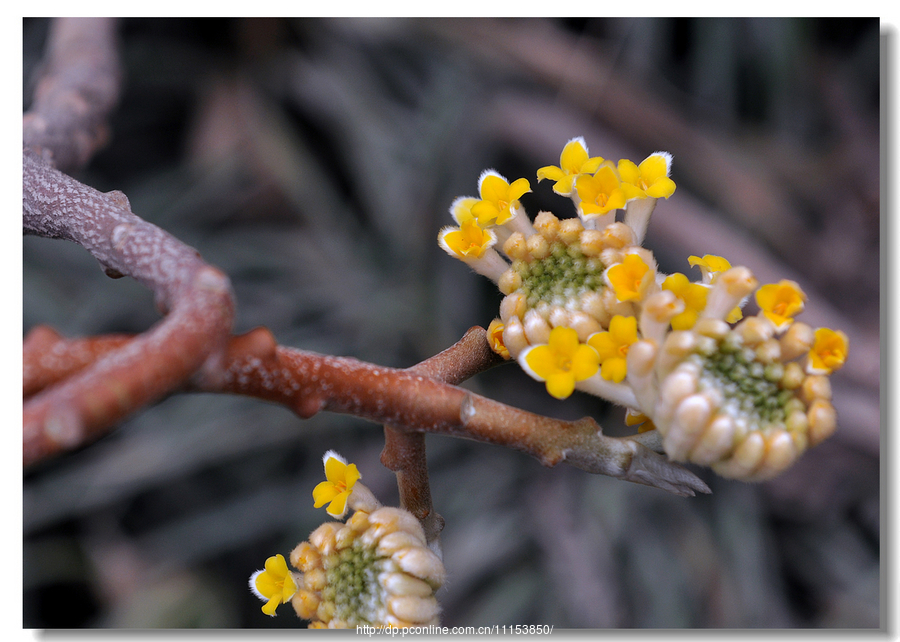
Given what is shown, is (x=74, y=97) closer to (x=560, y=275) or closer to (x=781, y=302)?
(x=560, y=275)

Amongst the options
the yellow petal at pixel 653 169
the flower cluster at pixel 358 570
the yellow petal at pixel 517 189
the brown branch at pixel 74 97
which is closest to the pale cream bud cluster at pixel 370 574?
the flower cluster at pixel 358 570

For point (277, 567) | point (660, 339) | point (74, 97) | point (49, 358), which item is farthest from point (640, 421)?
point (74, 97)

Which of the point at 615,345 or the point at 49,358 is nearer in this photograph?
the point at 49,358

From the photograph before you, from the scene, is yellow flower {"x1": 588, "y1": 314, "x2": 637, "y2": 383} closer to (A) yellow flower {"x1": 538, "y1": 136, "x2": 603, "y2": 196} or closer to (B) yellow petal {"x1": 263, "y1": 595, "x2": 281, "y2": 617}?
(A) yellow flower {"x1": 538, "y1": 136, "x2": 603, "y2": 196}

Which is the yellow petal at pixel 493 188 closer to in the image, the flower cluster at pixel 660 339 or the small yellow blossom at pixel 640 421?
the flower cluster at pixel 660 339
